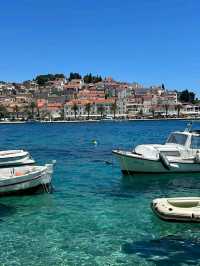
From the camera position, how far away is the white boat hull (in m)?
28.8

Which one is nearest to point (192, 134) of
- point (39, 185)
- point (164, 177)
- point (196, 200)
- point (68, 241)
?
point (164, 177)

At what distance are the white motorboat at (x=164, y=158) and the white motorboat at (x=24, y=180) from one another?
23.0 feet

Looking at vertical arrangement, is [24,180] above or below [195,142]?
below

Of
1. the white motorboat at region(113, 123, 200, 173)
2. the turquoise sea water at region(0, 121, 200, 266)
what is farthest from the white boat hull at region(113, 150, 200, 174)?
the turquoise sea water at region(0, 121, 200, 266)

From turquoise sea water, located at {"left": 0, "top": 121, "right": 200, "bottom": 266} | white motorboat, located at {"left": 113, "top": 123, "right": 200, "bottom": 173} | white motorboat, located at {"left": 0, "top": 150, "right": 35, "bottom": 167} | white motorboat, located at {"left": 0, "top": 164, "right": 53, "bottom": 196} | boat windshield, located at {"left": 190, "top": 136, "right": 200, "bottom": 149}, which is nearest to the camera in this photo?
turquoise sea water, located at {"left": 0, "top": 121, "right": 200, "bottom": 266}

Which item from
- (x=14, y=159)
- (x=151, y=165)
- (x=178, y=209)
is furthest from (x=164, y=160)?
(x=178, y=209)

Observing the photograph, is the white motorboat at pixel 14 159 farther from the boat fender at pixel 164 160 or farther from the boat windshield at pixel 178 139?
the boat windshield at pixel 178 139

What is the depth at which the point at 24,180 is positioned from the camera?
22.2 m

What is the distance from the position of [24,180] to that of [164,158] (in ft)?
30.6

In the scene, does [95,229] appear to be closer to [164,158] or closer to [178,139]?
[164,158]

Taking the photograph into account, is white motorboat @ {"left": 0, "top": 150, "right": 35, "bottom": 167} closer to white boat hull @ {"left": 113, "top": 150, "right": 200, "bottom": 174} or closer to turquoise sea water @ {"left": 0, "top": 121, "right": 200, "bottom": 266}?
turquoise sea water @ {"left": 0, "top": 121, "right": 200, "bottom": 266}

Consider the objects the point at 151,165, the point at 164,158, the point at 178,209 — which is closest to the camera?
the point at 178,209

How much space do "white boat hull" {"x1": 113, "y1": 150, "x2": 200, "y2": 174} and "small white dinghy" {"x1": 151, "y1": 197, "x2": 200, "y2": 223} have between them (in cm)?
1135

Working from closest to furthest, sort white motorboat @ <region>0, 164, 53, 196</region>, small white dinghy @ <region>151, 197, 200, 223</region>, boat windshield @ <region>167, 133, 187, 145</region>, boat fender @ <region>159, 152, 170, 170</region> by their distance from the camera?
small white dinghy @ <region>151, 197, 200, 223</region> < white motorboat @ <region>0, 164, 53, 196</region> < boat fender @ <region>159, 152, 170, 170</region> < boat windshield @ <region>167, 133, 187, 145</region>
